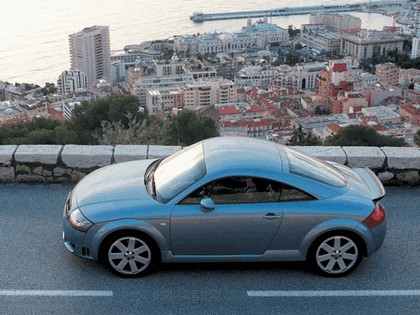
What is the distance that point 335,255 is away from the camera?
4199 millimetres

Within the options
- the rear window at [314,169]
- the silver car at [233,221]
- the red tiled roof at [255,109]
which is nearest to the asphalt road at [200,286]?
the silver car at [233,221]

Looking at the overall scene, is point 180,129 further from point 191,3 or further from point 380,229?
point 191,3

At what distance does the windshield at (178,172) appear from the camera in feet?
13.7

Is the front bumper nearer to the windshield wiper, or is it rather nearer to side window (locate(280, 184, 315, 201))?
the windshield wiper

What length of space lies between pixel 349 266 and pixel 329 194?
48cm

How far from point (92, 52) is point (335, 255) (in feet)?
174

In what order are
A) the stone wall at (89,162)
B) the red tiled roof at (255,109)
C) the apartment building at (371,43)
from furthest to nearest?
the apartment building at (371,43)
the red tiled roof at (255,109)
the stone wall at (89,162)

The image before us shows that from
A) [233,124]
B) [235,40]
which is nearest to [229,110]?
[233,124]

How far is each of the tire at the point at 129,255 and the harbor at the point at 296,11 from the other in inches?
2561

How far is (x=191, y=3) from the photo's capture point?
2685 inches

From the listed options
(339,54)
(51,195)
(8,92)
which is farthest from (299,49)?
(51,195)

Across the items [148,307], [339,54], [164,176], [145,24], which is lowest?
[339,54]

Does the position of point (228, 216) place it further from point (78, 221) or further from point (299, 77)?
point (299, 77)

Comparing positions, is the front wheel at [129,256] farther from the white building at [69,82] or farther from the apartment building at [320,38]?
the apartment building at [320,38]
